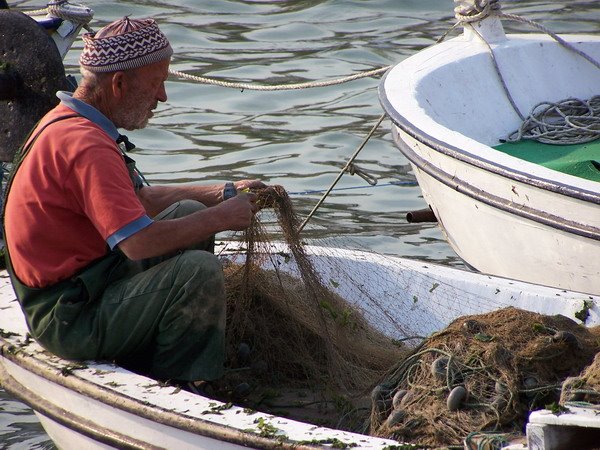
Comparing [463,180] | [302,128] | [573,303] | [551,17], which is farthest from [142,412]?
[551,17]

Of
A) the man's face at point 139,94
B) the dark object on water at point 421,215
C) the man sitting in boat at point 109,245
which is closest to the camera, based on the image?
the man sitting in boat at point 109,245

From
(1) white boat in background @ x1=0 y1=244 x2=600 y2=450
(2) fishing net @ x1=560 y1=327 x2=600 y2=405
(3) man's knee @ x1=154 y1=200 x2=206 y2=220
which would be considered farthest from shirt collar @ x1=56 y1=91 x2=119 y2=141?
(2) fishing net @ x1=560 y1=327 x2=600 y2=405

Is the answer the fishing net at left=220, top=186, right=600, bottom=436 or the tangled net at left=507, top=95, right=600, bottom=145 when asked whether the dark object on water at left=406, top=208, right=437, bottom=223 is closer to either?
the tangled net at left=507, top=95, right=600, bottom=145

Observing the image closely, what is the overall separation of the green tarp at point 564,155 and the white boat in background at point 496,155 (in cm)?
8

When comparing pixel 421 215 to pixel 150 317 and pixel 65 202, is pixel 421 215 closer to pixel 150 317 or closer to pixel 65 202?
pixel 150 317

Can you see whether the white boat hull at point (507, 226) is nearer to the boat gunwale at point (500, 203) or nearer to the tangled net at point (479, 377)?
the boat gunwale at point (500, 203)

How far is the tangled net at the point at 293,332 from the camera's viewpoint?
14.3ft

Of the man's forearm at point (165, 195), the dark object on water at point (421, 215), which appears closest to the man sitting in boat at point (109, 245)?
the man's forearm at point (165, 195)

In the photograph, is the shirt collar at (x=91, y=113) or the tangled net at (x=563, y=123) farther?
the tangled net at (x=563, y=123)

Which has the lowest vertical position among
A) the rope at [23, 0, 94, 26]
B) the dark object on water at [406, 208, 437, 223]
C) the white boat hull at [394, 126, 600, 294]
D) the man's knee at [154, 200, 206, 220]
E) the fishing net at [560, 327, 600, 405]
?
the dark object on water at [406, 208, 437, 223]

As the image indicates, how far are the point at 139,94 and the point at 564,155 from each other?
3.02 m

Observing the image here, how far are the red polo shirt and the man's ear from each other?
0.16 metres

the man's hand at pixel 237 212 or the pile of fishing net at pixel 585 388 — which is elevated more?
the man's hand at pixel 237 212

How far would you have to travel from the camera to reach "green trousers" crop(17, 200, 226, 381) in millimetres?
3795
